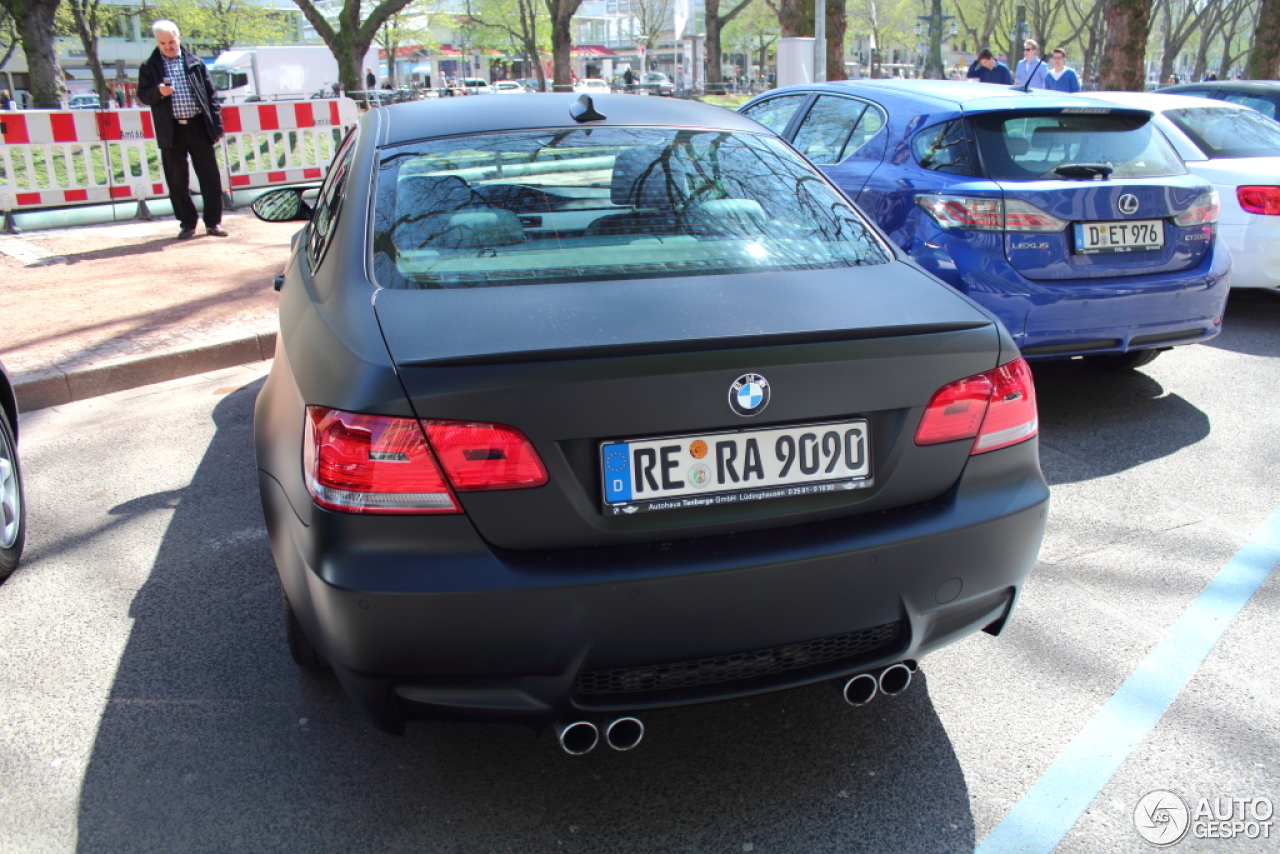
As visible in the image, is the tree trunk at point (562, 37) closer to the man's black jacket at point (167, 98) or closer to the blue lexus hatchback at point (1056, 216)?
the man's black jacket at point (167, 98)

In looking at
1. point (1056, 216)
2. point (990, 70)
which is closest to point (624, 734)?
point (1056, 216)

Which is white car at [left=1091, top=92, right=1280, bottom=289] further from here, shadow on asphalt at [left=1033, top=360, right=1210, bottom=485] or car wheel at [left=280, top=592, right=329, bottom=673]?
car wheel at [left=280, top=592, right=329, bottom=673]

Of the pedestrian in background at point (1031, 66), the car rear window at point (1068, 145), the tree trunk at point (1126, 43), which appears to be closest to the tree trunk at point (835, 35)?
the tree trunk at point (1126, 43)

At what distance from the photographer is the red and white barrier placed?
1045 cm

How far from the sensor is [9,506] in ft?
11.4

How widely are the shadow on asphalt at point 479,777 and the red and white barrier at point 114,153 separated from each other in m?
Answer: 9.38

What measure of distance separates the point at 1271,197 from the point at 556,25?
31.1 metres

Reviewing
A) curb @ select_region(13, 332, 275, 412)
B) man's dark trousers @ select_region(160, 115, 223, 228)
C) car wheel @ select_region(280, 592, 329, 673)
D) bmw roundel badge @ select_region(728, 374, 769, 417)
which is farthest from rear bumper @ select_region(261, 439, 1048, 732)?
man's dark trousers @ select_region(160, 115, 223, 228)

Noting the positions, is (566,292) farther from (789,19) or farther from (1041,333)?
(789,19)

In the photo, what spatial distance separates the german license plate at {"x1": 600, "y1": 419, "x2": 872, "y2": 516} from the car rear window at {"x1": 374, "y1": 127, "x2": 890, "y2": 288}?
20.5 inches

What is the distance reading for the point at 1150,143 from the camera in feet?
17.3

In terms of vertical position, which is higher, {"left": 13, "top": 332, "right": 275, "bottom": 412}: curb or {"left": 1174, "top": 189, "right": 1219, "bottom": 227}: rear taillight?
{"left": 1174, "top": 189, "right": 1219, "bottom": 227}: rear taillight

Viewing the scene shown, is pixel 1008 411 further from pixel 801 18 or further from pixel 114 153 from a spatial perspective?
pixel 801 18

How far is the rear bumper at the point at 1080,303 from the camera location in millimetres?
4703
